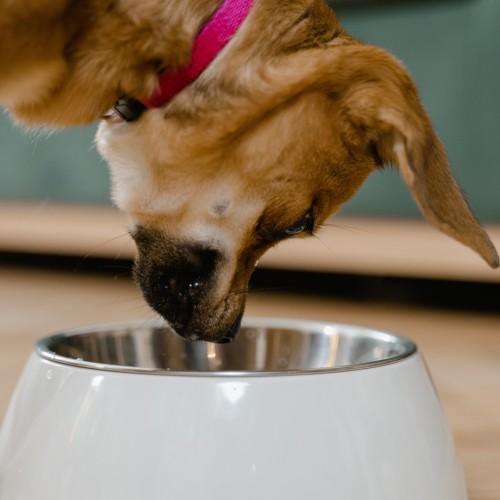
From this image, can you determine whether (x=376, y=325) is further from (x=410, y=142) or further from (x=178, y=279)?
(x=410, y=142)

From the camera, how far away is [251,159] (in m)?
0.98

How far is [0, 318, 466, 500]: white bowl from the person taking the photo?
0.66 m

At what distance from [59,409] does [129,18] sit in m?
0.43

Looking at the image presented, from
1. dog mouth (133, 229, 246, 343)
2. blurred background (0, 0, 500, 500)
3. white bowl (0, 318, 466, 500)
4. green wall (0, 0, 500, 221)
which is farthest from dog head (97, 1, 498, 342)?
green wall (0, 0, 500, 221)

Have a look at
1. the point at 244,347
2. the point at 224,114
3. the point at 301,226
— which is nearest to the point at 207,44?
the point at 224,114

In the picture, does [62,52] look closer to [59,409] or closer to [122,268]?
[59,409]

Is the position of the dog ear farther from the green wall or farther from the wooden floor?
the green wall

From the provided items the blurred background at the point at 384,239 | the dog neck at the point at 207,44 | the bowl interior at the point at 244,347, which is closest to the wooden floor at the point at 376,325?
the blurred background at the point at 384,239

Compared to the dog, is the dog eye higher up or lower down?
lower down

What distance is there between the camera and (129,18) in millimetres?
929

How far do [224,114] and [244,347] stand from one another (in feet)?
0.85

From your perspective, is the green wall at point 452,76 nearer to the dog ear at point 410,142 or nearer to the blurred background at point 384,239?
the blurred background at point 384,239

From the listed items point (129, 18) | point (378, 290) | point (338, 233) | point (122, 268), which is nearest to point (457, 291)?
point (378, 290)

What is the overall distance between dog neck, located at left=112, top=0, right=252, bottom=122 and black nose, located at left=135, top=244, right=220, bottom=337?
18 cm
